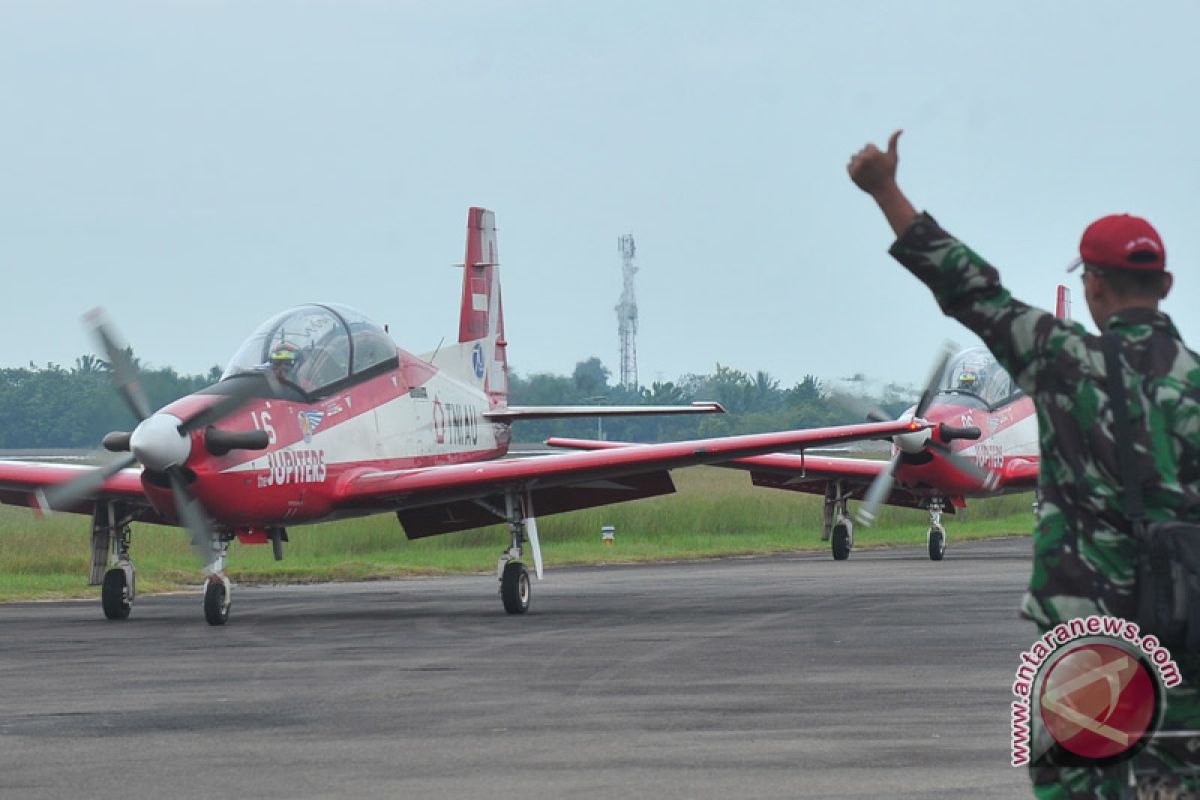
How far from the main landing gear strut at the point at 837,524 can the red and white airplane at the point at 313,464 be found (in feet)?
29.5

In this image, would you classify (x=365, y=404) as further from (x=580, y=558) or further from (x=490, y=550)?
(x=490, y=550)

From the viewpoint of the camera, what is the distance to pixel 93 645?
592 inches

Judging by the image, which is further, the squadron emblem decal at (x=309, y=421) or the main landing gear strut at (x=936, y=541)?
the main landing gear strut at (x=936, y=541)

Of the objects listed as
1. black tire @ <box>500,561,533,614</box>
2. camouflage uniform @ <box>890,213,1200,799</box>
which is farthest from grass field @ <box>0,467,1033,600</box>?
camouflage uniform @ <box>890,213,1200,799</box>

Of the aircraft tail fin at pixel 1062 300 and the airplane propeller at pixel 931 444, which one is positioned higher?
the aircraft tail fin at pixel 1062 300

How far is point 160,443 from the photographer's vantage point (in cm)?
1591

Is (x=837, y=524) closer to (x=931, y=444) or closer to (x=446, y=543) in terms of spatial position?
(x=931, y=444)

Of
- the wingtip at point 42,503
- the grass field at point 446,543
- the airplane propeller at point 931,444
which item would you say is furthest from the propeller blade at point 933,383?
the wingtip at point 42,503

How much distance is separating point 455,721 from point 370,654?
4162 mm

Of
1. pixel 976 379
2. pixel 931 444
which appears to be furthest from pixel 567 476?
pixel 976 379

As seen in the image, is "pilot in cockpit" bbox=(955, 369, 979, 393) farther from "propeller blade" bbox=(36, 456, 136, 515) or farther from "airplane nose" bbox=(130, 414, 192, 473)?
"airplane nose" bbox=(130, 414, 192, 473)

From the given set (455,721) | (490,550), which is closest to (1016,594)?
(455,721)

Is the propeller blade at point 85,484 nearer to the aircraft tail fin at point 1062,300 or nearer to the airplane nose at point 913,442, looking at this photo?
the airplane nose at point 913,442

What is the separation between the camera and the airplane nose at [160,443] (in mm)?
15852
